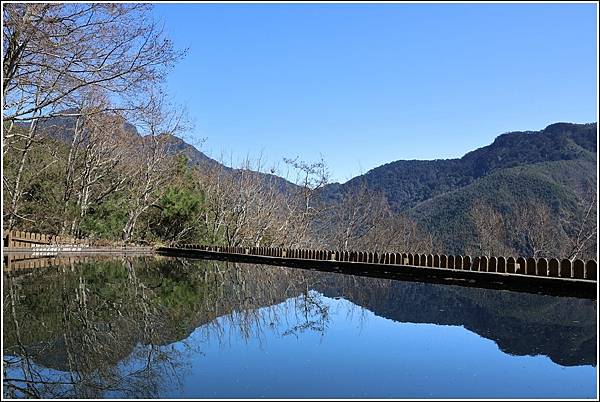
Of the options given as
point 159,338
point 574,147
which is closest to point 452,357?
point 159,338

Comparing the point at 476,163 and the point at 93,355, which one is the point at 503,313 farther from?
the point at 476,163

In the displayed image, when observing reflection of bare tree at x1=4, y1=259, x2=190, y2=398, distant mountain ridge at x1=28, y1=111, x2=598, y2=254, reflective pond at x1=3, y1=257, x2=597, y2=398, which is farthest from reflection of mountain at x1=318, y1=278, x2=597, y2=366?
distant mountain ridge at x1=28, y1=111, x2=598, y2=254

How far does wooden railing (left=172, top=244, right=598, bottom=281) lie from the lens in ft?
29.0

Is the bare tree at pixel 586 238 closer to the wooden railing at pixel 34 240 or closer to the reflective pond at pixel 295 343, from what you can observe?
the reflective pond at pixel 295 343

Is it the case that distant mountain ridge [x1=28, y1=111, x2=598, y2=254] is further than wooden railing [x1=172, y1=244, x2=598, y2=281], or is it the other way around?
distant mountain ridge [x1=28, y1=111, x2=598, y2=254]

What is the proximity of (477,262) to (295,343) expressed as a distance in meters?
5.93

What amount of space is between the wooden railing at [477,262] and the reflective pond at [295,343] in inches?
38.0

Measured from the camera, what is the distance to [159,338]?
5.82 m

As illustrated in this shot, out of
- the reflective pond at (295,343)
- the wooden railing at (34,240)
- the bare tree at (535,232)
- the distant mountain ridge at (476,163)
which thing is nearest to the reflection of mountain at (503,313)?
the reflective pond at (295,343)

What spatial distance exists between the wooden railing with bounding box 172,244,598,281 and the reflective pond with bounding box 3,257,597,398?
0.96m

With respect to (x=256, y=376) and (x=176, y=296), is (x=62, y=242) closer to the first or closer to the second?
(x=176, y=296)

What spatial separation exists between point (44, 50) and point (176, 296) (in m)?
3.98

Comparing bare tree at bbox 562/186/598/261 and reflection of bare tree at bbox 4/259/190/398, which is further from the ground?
bare tree at bbox 562/186/598/261

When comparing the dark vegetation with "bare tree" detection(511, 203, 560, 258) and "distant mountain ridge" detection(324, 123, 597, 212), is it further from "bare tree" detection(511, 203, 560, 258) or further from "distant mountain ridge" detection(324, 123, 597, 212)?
"distant mountain ridge" detection(324, 123, 597, 212)
